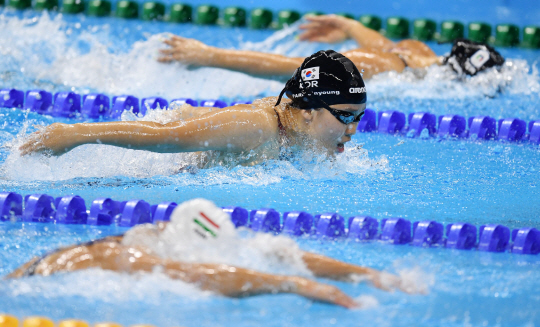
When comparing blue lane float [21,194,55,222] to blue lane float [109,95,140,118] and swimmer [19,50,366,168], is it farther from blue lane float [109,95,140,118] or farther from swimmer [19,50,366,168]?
blue lane float [109,95,140,118]

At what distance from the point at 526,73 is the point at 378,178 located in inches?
97.9

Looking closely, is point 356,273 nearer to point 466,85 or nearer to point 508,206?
point 508,206

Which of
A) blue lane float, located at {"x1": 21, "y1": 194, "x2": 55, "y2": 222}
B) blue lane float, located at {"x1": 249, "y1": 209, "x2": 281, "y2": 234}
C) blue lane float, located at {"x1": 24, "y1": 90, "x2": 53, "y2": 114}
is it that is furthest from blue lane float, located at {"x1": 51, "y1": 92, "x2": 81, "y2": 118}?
blue lane float, located at {"x1": 249, "y1": 209, "x2": 281, "y2": 234}

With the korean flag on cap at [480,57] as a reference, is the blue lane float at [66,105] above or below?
below

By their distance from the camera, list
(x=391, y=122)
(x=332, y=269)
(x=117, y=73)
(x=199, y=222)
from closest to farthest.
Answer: (x=199, y=222) < (x=332, y=269) < (x=391, y=122) < (x=117, y=73)

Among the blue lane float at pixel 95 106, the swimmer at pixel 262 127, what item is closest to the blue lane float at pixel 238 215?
the swimmer at pixel 262 127

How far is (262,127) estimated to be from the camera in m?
3.00

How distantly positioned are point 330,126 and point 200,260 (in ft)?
3.92

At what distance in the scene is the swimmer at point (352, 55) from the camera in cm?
440

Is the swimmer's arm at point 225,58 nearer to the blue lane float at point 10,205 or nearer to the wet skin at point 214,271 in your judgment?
the blue lane float at point 10,205

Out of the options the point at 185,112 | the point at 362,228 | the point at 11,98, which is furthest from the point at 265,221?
the point at 11,98

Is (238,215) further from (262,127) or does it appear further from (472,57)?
(472,57)

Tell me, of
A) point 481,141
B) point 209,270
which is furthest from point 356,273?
point 481,141

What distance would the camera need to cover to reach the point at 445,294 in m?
2.23
